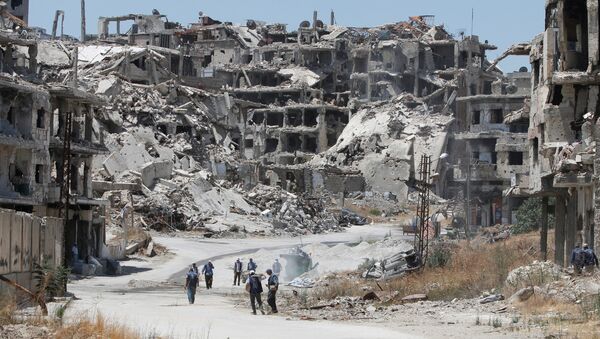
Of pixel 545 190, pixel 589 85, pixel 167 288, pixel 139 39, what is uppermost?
pixel 139 39

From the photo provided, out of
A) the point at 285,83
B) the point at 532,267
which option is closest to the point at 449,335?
the point at 532,267

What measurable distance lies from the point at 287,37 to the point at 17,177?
292 feet

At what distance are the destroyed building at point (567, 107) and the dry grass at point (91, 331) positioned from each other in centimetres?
1596

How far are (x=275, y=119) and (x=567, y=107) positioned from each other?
80.2 meters

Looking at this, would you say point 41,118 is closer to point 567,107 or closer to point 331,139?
point 567,107

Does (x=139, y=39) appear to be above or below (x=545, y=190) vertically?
above

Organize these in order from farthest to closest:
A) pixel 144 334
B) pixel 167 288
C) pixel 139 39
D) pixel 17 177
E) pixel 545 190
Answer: pixel 139 39, pixel 17 177, pixel 167 288, pixel 545 190, pixel 144 334

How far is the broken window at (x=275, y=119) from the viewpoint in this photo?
387 feet

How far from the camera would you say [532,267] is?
1362 inches

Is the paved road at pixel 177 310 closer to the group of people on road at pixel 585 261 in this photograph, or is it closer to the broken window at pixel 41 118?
the group of people on road at pixel 585 261

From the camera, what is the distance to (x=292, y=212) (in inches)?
3216

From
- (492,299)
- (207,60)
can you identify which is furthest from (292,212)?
(207,60)

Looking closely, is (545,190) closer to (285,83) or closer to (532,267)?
(532,267)

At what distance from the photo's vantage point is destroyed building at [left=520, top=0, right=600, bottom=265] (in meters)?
35.6
